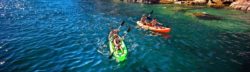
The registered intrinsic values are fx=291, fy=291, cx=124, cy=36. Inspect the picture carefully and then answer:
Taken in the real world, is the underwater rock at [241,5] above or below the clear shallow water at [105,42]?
above

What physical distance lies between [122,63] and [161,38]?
468 inches

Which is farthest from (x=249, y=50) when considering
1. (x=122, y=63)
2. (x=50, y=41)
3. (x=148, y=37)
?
(x=50, y=41)

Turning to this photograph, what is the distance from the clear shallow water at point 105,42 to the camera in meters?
27.1

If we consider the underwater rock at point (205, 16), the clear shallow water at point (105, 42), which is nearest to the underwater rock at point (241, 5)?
the clear shallow water at point (105, 42)

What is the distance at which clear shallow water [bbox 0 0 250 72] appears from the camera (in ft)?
89.0

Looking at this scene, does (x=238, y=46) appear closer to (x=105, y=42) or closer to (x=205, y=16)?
(x=105, y=42)

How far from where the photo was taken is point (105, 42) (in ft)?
114

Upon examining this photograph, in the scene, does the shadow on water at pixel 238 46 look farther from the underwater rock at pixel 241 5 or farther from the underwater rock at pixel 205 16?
the underwater rock at pixel 241 5

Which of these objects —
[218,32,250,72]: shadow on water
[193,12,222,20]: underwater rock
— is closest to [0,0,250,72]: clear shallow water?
[218,32,250,72]: shadow on water

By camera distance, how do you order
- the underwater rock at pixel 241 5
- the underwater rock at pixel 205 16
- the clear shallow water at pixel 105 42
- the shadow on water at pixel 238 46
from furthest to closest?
the underwater rock at pixel 241 5 → the underwater rock at pixel 205 16 → the shadow on water at pixel 238 46 → the clear shallow water at pixel 105 42

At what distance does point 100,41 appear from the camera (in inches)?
1385

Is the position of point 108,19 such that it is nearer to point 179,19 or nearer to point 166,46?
point 179,19

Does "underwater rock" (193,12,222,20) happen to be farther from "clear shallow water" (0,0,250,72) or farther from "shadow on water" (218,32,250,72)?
"shadow on water" (218,32,250,72)

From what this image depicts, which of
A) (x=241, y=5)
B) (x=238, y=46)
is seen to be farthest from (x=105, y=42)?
(x=241, y=5)
